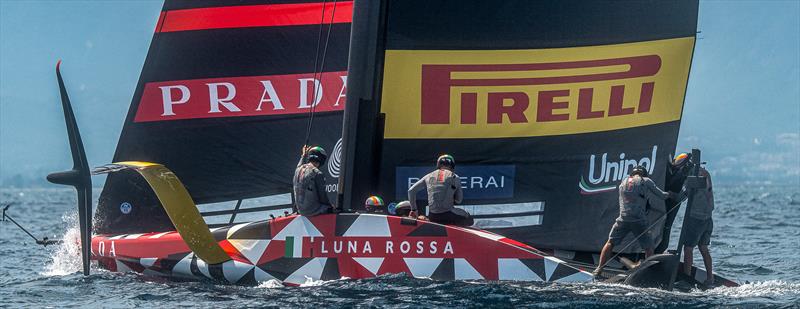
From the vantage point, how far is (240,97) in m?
12.8

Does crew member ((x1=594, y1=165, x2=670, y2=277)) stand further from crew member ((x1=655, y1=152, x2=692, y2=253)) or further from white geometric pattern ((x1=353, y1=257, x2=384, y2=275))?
white geometric pattern ((x1=353, y1=257, x2=384, y2=275))

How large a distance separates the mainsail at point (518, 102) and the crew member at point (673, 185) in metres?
0.13

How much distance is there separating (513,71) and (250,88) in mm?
3328

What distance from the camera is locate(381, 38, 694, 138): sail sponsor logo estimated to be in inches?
424

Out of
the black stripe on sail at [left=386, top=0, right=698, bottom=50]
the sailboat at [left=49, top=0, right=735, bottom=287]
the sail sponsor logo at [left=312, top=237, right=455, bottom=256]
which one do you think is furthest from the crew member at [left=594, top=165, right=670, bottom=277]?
the black stripe on sail at [left=386, top=0, right=698, bottom=50]

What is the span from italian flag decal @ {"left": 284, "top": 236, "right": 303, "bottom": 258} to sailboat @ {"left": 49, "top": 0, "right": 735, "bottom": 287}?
1cm

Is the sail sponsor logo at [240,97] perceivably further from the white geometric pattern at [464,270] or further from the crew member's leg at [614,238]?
the crew member's leg at [614,238]

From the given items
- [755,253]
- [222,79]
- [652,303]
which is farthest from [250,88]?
[755,253]

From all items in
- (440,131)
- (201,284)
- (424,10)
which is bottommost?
(201,284)

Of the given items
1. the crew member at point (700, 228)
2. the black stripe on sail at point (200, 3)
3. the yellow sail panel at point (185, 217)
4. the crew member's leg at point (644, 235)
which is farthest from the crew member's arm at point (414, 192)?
the black stripe on sail at point (200, 3)

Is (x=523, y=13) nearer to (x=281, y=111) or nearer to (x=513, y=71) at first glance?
(x=513, y=71)

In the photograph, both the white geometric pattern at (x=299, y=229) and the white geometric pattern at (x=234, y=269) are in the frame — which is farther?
the white geometric pattern at (x=234, y=269)

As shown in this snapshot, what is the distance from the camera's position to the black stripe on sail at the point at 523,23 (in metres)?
10.6

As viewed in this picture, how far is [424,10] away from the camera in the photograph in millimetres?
10609
